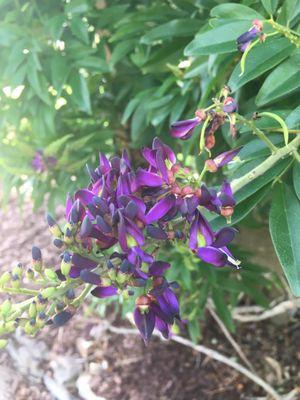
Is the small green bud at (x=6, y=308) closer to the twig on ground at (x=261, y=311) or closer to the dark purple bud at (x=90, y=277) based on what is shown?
the dark purple bud at (x=90, y=277)

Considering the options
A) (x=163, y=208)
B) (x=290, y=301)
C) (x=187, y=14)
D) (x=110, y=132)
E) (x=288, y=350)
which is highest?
(x=163, y=208)

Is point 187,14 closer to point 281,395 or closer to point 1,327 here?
point 1,327

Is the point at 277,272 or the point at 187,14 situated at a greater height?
the point at 187,14

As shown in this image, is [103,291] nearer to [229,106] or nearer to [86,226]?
[86,226]

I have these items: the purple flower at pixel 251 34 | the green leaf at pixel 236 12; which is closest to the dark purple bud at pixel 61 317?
the purple flower at pixel 251 34

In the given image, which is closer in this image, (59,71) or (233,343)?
(59,71)

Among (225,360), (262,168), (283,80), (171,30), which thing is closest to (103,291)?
(262,168)

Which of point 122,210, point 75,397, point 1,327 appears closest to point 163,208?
point 122,210
